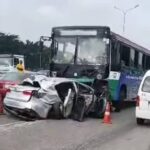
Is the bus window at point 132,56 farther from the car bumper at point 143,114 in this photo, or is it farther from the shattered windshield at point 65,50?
the car bumper at point 143,114

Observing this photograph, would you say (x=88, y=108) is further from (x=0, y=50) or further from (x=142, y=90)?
(x=0, y=50)

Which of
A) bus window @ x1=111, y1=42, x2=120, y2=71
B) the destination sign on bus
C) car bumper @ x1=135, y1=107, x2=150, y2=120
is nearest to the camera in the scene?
car bumper @ x1=135, y1=107, x2=150, y2=120

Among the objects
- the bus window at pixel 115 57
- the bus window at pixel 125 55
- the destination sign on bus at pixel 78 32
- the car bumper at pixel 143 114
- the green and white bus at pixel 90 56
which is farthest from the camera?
the bus window at pixel 125 55

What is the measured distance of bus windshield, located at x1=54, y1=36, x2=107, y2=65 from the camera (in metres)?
20.7

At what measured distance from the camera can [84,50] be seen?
20938 millimetres

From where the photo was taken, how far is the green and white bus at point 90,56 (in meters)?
20.7

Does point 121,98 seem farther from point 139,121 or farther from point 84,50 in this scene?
point 139,121

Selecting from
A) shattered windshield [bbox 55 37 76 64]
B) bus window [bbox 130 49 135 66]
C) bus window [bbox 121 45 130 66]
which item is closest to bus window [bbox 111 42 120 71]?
bus window [bbox 121 45 130 66]

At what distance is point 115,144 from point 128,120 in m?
6.24

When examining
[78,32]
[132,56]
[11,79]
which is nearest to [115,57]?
[78,32]

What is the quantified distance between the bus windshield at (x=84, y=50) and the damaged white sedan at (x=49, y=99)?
257cm

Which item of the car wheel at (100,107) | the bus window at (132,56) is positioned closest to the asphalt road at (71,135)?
the car wheel at (100,107)

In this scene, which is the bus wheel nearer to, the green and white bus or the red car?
the green and white bus

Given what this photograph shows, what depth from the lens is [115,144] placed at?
42.4 ft
